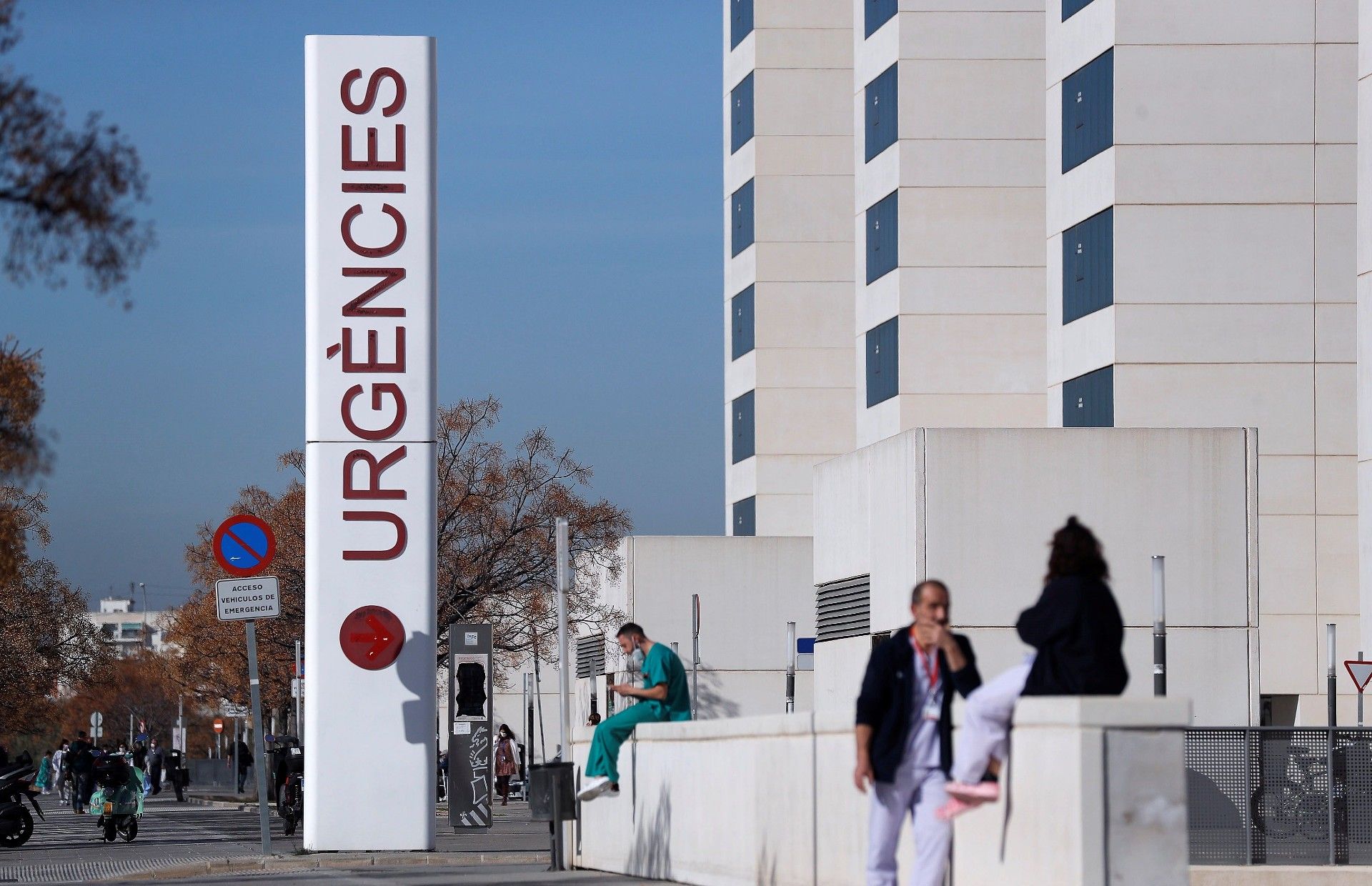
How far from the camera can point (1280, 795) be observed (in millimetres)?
21391

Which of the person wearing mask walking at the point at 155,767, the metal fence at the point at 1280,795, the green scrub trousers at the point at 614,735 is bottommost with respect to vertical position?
the person wearing mask walking at the point at 155,767

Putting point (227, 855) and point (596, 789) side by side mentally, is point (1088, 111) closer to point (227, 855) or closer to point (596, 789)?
point (227, 855)

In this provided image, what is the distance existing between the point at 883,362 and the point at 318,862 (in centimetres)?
3606

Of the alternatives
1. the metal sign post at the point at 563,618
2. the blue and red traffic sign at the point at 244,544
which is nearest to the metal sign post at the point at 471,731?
the blue and red traffic sign at the point at 244,544

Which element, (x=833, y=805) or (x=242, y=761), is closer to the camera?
(x=833, y=805)

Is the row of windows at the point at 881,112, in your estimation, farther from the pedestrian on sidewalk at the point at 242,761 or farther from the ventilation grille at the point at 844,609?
the pedestrian on sidewalk at the point at 242,761

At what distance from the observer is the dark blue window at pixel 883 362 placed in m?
52.9

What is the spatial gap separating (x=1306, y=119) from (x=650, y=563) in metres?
20.2

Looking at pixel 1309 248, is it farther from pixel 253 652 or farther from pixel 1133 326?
pixel 253 652

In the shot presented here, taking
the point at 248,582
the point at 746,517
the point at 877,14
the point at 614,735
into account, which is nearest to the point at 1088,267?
the point at 877,14

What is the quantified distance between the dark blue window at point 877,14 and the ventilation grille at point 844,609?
1973 centimetres

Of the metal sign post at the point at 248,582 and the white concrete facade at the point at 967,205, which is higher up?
the white concrete facade at the point at 967,205

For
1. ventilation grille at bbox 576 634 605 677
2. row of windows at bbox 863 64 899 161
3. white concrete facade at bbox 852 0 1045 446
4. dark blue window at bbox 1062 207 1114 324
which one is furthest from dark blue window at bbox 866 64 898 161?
ventilation grille at bbox 576 634 605 677

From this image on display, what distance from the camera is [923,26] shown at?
52.4 meters
